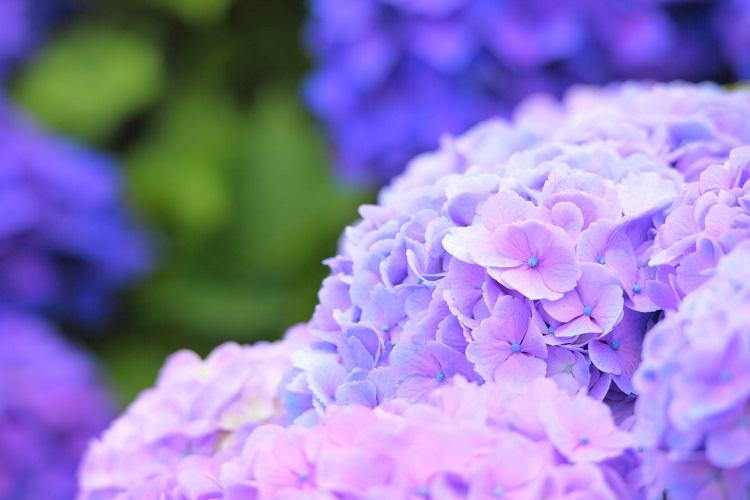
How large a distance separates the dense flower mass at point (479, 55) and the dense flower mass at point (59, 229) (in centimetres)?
40

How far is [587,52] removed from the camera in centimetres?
121

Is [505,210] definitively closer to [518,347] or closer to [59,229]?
[518,347]

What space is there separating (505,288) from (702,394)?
15 cm

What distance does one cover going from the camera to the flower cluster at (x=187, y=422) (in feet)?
2.22

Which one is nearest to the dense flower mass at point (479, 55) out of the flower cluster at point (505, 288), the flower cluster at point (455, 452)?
the flower cluster at point (505, 288)

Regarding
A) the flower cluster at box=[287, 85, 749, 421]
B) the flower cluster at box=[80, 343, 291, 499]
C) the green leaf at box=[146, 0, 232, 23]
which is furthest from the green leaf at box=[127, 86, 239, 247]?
the flower cluster at box=[287, 85, 749, 421]

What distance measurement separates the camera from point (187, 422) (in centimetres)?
69

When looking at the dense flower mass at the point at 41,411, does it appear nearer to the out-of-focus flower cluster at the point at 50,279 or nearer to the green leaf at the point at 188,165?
the out-of-focus flower cluster at the point at 50,279

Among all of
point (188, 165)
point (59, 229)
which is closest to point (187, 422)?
point (59, 229)

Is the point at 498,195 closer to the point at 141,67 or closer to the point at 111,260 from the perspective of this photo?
the point at 111,260

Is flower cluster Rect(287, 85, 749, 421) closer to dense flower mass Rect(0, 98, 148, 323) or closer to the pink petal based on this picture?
the pink petal

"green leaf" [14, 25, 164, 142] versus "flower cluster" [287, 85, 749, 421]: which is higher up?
"green leaf" [14, 25, 164, 142]

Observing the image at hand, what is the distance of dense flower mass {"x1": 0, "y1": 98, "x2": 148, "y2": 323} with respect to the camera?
4.58 feet

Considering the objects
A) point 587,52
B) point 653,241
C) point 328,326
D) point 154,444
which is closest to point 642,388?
point 653,241
